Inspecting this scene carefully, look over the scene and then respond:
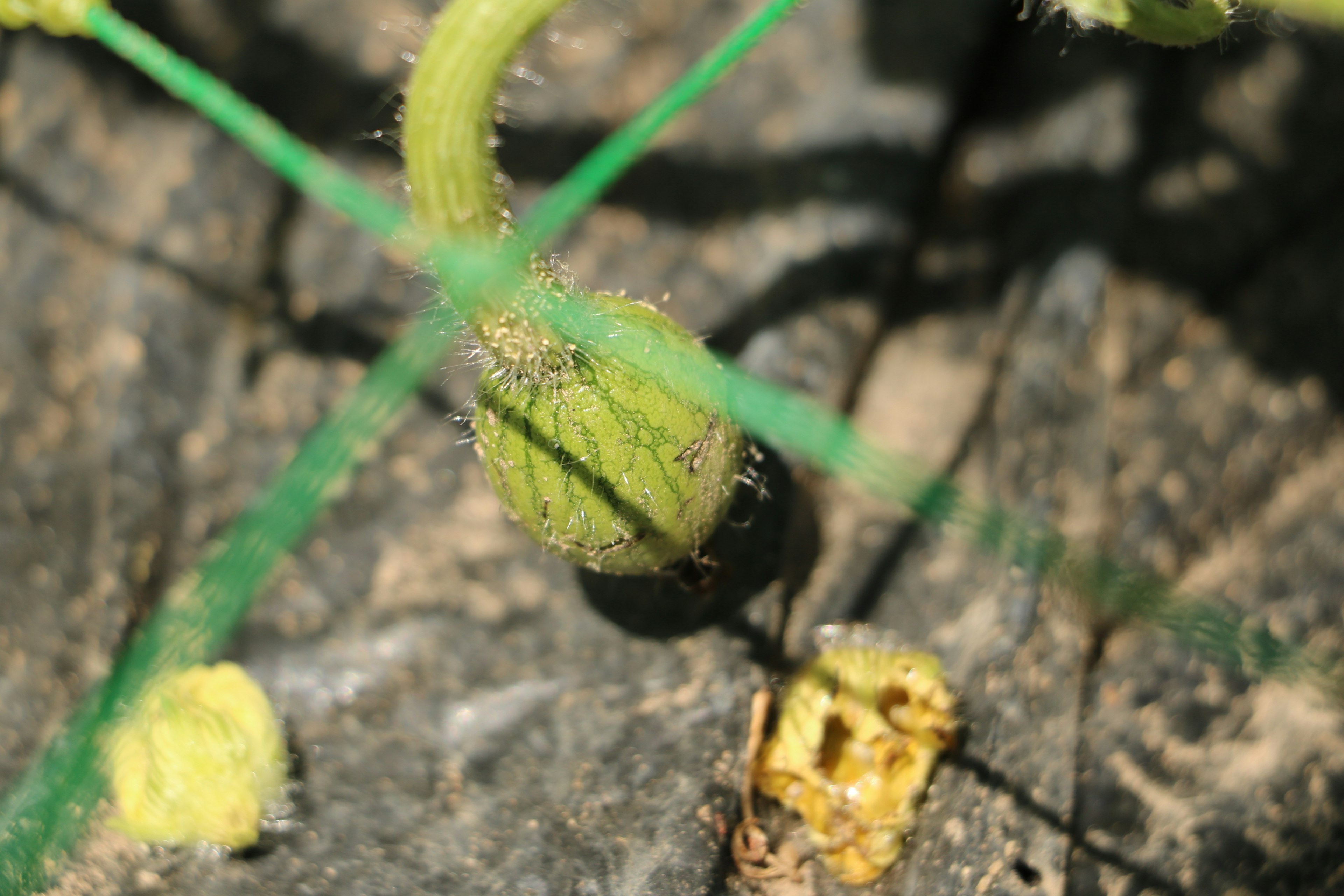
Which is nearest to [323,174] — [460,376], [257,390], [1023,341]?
[460,376]

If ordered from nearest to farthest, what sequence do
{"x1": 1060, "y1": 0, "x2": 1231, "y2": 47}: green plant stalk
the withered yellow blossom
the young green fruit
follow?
the young green fruit < {"x1": 1060, "y1": 0, "x2": 1231, "y2": 47}: green plant stalk < the withered yellow blossom

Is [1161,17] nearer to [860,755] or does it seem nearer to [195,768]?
[860,755]

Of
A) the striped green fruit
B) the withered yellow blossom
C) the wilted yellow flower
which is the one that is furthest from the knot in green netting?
the withered yellow blossom

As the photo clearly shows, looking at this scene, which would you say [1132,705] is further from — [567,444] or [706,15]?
[706,15]

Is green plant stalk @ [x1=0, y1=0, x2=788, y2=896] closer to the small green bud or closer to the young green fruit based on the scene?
the young green fruit

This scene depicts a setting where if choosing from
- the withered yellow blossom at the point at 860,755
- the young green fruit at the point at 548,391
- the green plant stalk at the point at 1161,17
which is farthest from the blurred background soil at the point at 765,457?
the green plant stalk at the point at 1161,17

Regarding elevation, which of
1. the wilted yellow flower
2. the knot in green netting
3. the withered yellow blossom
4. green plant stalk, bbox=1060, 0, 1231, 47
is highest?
green plant stalk, bbox=1060, 0, 1231, 47
